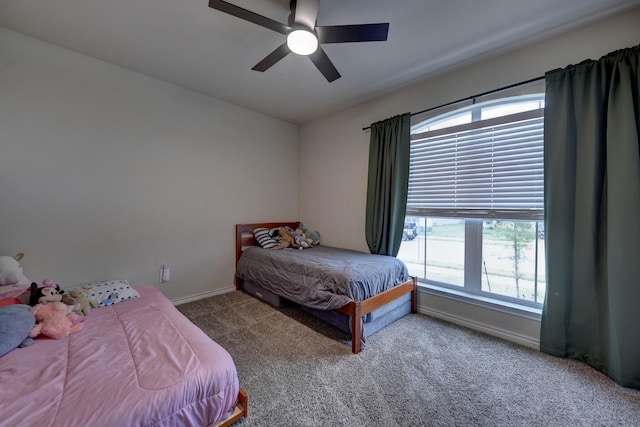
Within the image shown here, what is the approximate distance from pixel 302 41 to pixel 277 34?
0.52 meters

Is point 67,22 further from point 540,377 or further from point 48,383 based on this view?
point 540,377

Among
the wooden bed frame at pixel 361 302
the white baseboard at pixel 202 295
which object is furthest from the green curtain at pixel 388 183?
the white baseboard at pixel 202 295

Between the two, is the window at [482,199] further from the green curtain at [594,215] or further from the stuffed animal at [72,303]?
the stuffed animal at [72,303]

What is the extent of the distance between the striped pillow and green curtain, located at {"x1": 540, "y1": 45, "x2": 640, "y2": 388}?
2.86 meters

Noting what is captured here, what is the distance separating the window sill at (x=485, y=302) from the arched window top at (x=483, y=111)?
1.74 metres

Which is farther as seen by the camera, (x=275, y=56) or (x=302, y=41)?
(x=275, y=56)

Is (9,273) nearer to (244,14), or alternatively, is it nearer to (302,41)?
(244,14)

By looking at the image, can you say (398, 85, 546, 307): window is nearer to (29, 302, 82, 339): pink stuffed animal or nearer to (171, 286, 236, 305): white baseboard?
(171, 286, 236, 305): white baseboard

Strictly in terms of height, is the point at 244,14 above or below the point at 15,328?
above

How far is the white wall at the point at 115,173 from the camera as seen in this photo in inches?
81.4

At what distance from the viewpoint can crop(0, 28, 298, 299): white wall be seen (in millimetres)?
2068

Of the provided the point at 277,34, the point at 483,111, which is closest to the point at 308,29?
the point at 277,34

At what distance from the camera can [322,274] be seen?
2.30 meters

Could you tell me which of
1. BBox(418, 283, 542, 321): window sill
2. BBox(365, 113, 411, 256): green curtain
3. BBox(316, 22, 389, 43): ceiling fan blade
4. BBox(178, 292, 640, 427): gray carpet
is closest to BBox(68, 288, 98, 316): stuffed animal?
BBox(178, 292, 640, 427): gray carpet
